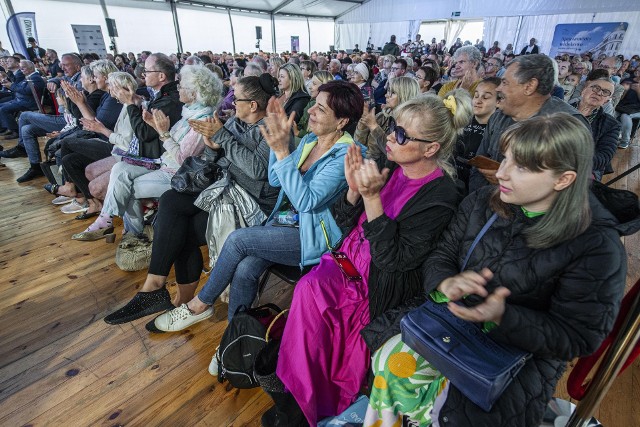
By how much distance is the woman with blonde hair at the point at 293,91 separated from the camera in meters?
3.40

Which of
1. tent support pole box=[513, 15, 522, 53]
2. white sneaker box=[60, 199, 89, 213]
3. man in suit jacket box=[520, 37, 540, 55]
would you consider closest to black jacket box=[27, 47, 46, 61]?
white sneaker box=[60, 199, 89, 213]

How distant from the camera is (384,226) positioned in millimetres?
1190

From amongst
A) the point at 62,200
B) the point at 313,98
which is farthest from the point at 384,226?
the point at 62,200

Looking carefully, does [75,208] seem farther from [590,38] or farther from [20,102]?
[590,38]

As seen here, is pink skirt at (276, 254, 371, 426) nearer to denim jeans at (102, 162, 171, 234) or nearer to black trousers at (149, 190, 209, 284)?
black trousers at (149, 190, 209, 284)

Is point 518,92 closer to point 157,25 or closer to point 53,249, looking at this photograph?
point 53,249

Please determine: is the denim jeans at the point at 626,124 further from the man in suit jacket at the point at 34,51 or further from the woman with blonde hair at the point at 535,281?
the man in suit jacket at the point at 34,51

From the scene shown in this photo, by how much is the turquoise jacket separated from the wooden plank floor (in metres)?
0.74

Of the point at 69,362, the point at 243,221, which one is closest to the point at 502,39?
the point at 243,221

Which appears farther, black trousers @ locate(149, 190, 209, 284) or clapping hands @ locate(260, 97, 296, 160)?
black trousers @ locate(149, 190, 209, 284)

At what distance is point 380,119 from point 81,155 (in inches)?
105

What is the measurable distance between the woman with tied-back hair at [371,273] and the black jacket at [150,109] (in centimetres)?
177

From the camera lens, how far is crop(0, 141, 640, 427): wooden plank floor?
1471mm

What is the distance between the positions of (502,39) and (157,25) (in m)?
14.2
